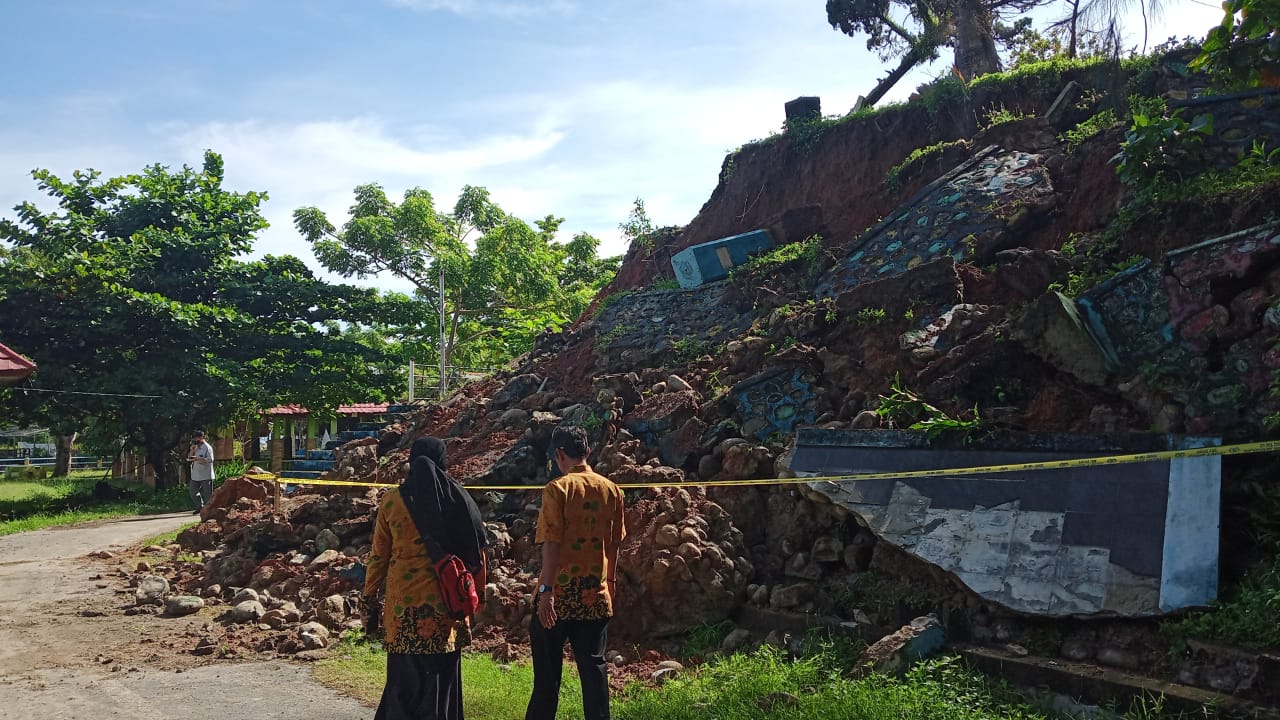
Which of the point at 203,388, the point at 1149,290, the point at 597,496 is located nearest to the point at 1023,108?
the point at 1149,290

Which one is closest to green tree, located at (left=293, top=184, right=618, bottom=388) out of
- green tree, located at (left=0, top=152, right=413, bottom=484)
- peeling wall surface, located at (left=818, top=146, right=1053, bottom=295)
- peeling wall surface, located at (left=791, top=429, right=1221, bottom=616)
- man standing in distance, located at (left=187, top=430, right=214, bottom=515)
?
green tree, located at (left=0, top=152, right=413, bottom=484)

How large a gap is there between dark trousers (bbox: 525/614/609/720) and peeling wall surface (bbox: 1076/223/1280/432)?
4095 mm

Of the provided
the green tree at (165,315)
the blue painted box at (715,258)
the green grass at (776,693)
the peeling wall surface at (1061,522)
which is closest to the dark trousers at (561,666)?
the green grass at (776,693)

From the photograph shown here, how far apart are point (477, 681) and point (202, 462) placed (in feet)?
41.2

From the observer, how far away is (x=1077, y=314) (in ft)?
21.7

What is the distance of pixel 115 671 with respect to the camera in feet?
21.1

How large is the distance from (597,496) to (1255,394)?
4.24 metres

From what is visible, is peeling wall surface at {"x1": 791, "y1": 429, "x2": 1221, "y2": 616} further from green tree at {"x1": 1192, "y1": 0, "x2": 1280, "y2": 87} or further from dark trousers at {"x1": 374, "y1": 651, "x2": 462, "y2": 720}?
dark trousers at {"x1": 374, "y1": 651, "x2": 462, "y2": 720}

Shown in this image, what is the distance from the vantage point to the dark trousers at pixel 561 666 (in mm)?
4266

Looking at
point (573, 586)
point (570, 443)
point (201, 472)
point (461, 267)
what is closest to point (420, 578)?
point (573, 586)

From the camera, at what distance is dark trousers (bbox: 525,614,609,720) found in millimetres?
4266

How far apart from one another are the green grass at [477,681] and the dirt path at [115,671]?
7.1 inches

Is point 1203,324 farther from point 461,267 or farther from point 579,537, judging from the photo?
point 461,267

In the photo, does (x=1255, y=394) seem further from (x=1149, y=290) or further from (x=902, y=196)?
(x=902, y=196)
